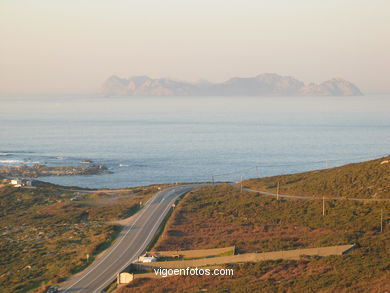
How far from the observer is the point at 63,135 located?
453 ft

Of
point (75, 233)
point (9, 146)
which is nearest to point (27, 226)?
point (75, 233)

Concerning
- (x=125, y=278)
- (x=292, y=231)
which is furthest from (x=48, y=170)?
(x=125, y=278)

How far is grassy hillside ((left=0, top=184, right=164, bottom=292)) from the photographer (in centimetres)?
2783

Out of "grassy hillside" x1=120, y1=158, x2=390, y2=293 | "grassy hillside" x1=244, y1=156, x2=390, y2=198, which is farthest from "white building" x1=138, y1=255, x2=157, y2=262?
"grassy hillside" x1=244, y1=156, x2=390, y2=198

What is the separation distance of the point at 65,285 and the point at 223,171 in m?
58.4

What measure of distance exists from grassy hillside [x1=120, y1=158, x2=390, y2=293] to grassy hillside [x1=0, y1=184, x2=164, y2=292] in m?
4.73

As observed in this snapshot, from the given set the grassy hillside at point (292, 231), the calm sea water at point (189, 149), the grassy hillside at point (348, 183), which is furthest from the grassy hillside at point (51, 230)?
the calm sea water at point (189, 149)

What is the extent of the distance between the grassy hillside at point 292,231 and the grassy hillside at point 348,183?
0.08m

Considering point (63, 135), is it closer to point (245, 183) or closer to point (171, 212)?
point (245, 183)

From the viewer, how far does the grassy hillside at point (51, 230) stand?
91.3 ft

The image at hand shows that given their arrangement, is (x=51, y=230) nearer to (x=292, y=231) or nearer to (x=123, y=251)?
(x=123, y=251)

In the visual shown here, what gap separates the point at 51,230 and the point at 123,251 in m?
10.2

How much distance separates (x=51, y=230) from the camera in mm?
38531

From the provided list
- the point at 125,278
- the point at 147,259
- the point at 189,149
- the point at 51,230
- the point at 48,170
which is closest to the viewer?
the point at 125,278
